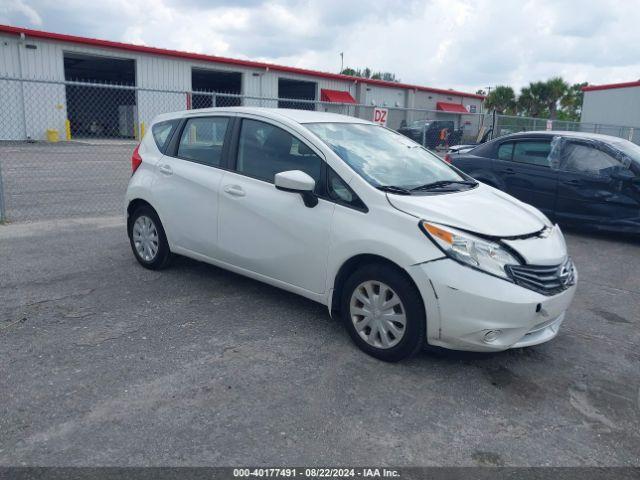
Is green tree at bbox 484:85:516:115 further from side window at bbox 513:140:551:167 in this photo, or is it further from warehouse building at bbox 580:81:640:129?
side window at bbox 513:140:551:167

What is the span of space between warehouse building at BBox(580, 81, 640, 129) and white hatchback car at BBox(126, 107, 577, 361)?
31.1 m

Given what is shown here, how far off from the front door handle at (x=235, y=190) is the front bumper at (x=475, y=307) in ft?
5.60

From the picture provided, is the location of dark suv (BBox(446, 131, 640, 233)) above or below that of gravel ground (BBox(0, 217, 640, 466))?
above

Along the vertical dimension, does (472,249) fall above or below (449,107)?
below

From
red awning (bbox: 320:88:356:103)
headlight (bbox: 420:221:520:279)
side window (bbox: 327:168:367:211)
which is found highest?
red awning (bbox: 320:88:356:103)

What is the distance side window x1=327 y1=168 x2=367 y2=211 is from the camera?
3988 millimetres

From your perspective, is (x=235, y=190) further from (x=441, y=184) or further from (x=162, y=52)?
(x=162, y=52)

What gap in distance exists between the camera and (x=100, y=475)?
261 centimetres

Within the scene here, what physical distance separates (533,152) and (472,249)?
567 cm

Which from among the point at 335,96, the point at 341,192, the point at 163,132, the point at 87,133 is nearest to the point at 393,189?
the point at 341,192

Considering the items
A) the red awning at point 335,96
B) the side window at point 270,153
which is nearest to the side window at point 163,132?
the side window at point 270,153

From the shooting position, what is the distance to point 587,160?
8.06 metres

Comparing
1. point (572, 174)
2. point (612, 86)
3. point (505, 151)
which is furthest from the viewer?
point (612, 86)

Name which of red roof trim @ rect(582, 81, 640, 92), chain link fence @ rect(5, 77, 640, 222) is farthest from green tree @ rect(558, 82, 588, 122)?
chain link fence @ rect(5, 77, 640, 222)
